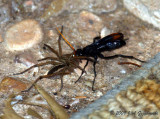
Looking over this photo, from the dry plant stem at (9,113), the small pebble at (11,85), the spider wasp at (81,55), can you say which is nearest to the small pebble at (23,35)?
the spider wasp at (81,55)

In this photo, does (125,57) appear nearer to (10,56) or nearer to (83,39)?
(83,39)

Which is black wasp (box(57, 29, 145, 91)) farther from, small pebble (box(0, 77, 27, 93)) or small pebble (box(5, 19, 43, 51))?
small pebble (box(0, 77, 27, 93))

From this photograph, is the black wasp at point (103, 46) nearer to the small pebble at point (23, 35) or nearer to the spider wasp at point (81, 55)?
the spider wasp at point (81, 55)

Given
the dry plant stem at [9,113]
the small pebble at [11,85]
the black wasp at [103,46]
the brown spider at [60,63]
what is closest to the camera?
the dry plant stem at [9,113]

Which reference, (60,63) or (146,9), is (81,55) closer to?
(60,63)

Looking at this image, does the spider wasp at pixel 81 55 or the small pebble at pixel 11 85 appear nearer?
the small pebble at pixel 11 85

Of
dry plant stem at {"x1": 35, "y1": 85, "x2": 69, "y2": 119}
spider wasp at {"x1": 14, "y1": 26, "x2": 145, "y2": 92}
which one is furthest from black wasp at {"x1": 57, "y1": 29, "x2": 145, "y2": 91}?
dry plant stem at {"x1": 35, "y1": 85, "x2": 69, "y2": 119}

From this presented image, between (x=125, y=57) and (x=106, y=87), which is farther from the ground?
(x=125, y=57)

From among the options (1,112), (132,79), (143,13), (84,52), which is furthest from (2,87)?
(143,13)
